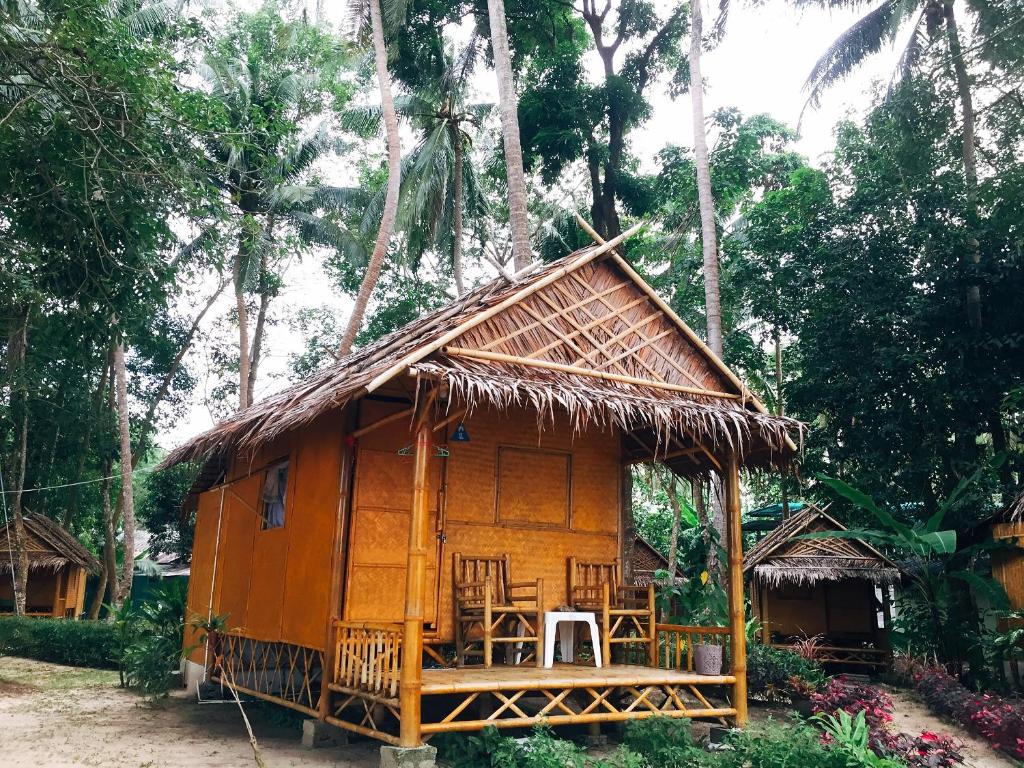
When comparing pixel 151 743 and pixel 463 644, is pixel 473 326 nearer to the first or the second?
pixel 463 644

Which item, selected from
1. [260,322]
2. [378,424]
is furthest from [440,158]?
[378,424]

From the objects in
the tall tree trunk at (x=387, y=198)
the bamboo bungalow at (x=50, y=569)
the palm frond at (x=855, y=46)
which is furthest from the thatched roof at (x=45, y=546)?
the palm frond at (x=855, y=46)

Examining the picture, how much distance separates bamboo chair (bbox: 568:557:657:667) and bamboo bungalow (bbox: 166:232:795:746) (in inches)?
0.9

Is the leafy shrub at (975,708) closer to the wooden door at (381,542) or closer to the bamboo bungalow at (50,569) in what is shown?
the wooden door at (381,542)

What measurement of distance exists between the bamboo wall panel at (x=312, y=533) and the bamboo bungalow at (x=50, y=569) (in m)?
10.9

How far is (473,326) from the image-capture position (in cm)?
589

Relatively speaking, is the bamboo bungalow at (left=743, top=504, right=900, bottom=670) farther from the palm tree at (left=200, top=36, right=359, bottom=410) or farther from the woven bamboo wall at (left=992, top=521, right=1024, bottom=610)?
the palm tree at (left=200, top=36, right=359, bottom=410)

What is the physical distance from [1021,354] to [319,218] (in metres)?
13.3

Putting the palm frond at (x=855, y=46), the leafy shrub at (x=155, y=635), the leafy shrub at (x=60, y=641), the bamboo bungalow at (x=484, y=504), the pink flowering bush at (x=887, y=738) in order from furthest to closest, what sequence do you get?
the palm frond at (x=855, y=46)
the leafy shrub at (x=60, y=641)
the leafy shrub at (x=155, y=635)
the pink flowering bush at (x=887, y=738)
the bamboo bungalow at (x=484, y=504)

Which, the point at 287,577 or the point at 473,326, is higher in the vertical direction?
Answer: the point at 473,326

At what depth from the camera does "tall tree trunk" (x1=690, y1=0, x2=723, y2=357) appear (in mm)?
10742

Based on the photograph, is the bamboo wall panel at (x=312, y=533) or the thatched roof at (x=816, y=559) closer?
the bamboo wall panel at (x=312, y=533)

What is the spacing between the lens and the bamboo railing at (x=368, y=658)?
17.0 feet

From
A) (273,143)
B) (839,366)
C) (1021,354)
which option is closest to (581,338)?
(273,143)
